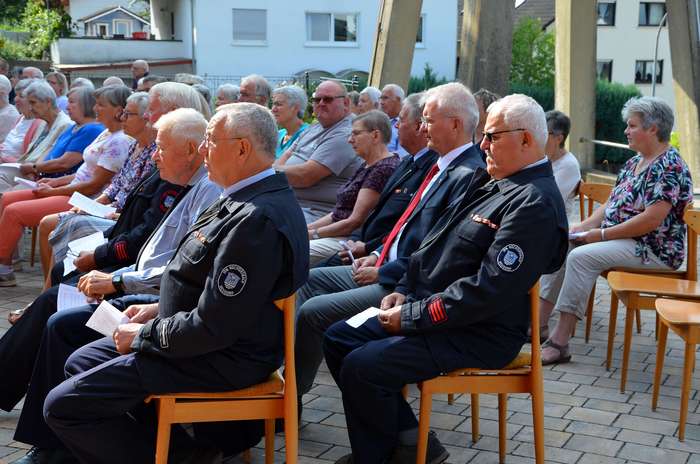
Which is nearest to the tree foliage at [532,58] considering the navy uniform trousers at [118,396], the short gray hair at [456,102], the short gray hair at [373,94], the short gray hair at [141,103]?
the short gray hair at [373,94]

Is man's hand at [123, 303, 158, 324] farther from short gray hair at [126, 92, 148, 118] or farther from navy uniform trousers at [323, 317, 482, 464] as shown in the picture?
short gray hair at [126, 92, 148, 118]

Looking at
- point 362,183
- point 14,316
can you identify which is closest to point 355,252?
point 362,183

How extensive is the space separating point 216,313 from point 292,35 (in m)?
35.8

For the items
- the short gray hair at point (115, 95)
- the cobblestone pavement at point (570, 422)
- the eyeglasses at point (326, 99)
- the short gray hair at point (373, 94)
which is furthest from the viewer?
the short gray hair at point (373, 94)

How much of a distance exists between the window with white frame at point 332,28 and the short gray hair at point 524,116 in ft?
116

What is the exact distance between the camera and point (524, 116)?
3.75 meters

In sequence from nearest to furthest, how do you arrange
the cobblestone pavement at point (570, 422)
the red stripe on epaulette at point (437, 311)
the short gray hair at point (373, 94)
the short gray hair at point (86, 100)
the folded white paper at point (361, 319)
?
the red stripe on epaulette at point (437, 311) < the folded white paper at point (361, 319) < the cobblestone pavement at point (570, 422) < the short gray hair at point (86, 100) < the short gray hair at point (373, 94)

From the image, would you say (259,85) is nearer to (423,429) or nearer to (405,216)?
(405,216)

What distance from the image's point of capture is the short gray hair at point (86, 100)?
7.49m

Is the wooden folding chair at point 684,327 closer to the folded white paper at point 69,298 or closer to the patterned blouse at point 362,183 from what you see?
the patterned blouse at point 362,183

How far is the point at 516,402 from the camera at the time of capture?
477 centimetres

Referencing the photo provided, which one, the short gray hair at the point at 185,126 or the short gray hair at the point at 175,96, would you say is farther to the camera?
the short gray hair at the point at 175,96

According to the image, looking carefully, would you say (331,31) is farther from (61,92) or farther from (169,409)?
(169,409)

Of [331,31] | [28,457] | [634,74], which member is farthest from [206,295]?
[634,74]
